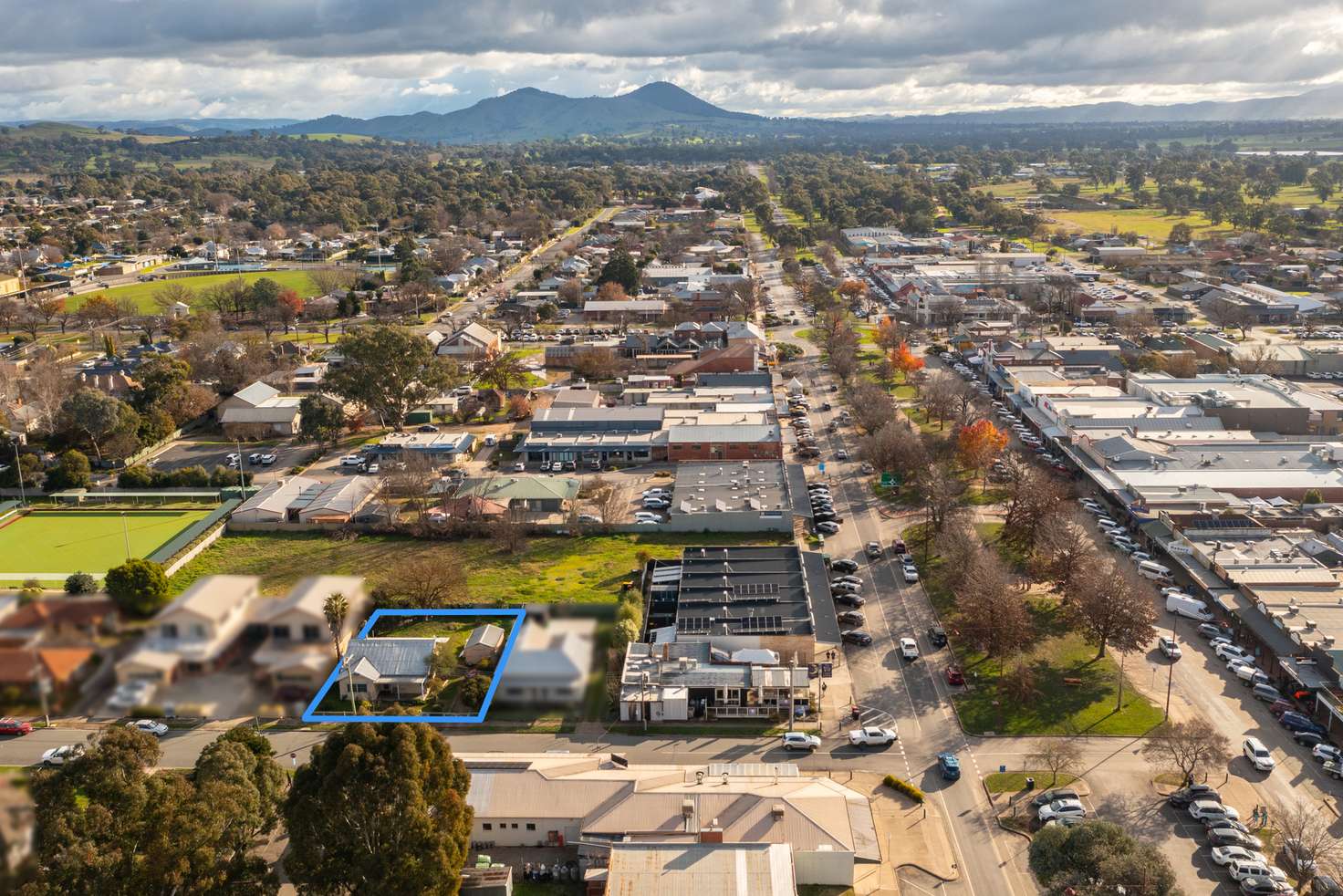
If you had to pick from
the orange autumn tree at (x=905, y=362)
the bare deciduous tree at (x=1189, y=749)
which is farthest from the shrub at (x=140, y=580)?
the orange autumn tree at (x=905, y=362)

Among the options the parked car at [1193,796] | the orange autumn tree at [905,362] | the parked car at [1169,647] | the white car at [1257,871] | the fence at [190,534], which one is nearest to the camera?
the white car at [1257,871]

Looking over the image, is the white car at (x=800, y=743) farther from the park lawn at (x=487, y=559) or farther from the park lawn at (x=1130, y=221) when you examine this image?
the park lawn at (x=1130, y=221)

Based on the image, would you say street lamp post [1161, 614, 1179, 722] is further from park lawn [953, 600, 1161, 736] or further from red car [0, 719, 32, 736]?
red car [0, 719, 32, 736]

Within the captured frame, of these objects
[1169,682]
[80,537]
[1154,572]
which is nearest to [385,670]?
[80,537]

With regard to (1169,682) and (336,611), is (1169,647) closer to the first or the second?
(1169,682)

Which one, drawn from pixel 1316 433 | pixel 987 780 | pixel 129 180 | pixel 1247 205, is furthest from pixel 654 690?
pixel 129 180

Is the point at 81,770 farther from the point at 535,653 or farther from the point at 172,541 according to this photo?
the point at 172,541
